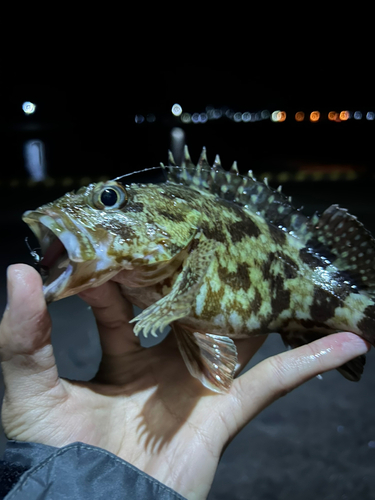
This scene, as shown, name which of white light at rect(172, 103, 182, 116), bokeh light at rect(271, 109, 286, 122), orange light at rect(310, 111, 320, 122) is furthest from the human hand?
white light at rect(172, 103, 182, 116)

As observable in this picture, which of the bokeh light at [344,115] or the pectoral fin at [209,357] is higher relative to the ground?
the bokeh light at [344,115]

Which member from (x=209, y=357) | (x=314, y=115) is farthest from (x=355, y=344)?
(x=314, y=115)

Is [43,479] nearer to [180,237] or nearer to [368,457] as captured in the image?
[180,237]

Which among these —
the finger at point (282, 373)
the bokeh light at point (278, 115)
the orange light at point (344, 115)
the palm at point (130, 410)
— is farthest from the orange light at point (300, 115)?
the palm at point (130, 410)

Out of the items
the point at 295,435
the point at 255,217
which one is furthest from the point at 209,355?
the point at 295,435

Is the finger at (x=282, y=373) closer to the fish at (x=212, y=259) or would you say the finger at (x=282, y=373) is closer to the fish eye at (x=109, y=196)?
the fish at (x=212, y=259)

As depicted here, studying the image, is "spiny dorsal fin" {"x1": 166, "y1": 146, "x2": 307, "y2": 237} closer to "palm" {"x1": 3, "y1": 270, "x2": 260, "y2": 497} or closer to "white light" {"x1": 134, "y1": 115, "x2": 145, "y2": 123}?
"palm" {"x1": 3, "y1": 270, "x2": 260, "y2": 497}

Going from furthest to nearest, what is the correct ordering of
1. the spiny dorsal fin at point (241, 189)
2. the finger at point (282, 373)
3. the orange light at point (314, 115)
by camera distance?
the orange light at point (314, 115) → the spiny dorsal fin at point (241, 189) → the finger at point (282, 373)
